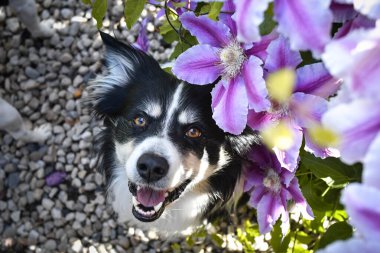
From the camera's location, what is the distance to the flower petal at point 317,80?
39.0 inches

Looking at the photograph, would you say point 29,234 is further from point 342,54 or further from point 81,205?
point 342,54

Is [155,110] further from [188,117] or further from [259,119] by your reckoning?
[259,119]

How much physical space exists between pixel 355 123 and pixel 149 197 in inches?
51.8

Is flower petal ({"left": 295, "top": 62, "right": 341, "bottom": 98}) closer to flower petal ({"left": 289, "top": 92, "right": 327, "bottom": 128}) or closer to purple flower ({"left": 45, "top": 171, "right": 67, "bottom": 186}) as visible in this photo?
flower petal ({"left": 289, "top": 92, "right": 327, "bottom": 128})

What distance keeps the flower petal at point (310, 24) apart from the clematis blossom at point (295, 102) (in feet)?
0.69

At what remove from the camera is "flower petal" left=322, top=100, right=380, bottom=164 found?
568 millimetres

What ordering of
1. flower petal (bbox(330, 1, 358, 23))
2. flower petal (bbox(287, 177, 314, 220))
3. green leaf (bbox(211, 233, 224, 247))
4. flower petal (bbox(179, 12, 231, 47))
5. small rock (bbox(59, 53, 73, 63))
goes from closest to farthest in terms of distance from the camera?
flower petal (bbox(330, 1, 358, 23)) → flower petal (bbox(179, 12, 231, 47)) → flower petal (bbox(287, 177, 314, 220)) → green leaf (bbox(211, 233, 224, 247)) → small rock (bbox(59, 53, 73, 63))

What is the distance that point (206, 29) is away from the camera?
1063 mm

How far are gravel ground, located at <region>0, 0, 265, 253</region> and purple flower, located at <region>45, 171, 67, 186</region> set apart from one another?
0.02 metres

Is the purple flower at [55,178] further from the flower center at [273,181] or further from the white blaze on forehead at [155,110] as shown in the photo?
the flower center at [273,181]

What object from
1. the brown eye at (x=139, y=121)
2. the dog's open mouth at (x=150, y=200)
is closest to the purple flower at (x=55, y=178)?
the dog's open mouth at (x=150, y=200)

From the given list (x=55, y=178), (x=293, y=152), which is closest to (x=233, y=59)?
(x=293, y=152)

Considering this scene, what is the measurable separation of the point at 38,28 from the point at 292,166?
2.04 meters

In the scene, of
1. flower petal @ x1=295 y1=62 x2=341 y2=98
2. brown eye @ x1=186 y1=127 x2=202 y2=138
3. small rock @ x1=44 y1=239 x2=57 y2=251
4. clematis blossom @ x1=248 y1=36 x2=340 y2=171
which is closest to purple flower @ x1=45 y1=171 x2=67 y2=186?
small rock @ x1=44 y1=239 x2=57 y2=251
